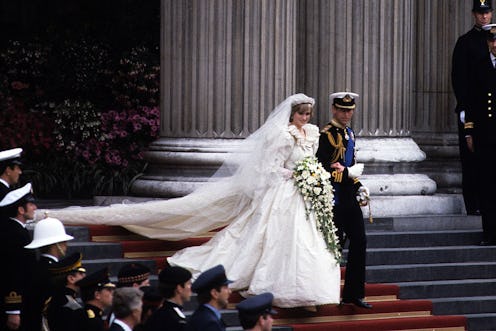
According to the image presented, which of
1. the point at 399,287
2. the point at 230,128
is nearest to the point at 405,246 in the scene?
the point at 399,287

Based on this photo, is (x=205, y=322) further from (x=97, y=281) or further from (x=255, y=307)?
(x=97, y=281)

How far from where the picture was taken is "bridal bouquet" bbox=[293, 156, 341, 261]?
14.1 metres

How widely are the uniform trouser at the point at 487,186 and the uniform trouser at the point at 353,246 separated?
96.3 inches

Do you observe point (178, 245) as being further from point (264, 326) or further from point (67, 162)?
point (264, 326)

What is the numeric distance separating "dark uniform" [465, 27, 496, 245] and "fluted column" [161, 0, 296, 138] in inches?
85.4

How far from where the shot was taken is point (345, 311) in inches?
567

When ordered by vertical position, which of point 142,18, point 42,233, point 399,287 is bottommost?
point 399,287

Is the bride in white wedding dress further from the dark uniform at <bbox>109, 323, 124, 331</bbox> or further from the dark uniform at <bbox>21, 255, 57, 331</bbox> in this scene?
the dark uniform at <bbox>109, 323, 124, 331</bbox>

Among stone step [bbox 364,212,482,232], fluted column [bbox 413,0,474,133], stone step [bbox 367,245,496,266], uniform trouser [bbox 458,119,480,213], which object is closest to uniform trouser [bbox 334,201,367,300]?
stone step [bbox 367,245,496,266]

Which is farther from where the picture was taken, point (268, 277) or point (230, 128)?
point (230, 128)

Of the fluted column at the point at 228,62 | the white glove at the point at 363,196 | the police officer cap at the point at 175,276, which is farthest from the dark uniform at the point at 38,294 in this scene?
the fluted column at the point at 228,62

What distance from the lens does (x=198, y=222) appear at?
15.1m

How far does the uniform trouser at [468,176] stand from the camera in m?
17.2

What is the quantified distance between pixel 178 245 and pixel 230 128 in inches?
71.5
